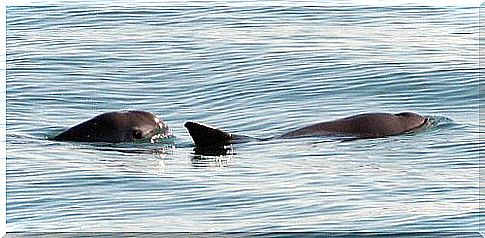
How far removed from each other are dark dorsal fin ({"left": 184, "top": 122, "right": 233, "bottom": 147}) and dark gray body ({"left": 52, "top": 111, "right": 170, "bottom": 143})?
24.5 inches

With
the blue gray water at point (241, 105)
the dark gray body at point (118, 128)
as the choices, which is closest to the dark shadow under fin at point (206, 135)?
the blue gray water at point (241, 105)

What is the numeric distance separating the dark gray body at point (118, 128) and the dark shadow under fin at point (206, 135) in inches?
23.4

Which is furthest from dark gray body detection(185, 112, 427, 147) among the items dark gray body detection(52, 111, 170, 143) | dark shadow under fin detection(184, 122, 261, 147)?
dark gray body detection(52, 111, 170, 143)

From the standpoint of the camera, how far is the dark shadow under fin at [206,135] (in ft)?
32.3

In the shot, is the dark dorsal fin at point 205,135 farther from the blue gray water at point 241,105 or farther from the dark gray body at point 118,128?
the dark gray body at point 118,128

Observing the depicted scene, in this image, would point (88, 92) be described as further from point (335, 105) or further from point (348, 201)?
point (348, 201)

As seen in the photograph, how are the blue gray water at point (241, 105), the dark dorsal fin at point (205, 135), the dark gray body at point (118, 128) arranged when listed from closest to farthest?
the blue gray water at point (241, 105)
the dark dorsal fin at point (205, 135)
the dark gray body at point (118, 128)

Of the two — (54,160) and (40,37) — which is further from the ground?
(40,37)

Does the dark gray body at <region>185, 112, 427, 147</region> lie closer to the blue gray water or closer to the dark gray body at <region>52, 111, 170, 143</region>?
the blue gray water

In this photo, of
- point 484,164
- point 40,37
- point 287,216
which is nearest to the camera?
point 287,216

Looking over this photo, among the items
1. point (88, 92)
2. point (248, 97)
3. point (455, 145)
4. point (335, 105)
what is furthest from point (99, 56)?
point (455, 145)

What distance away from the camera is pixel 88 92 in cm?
1098

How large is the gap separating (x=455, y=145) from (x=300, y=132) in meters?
1.18

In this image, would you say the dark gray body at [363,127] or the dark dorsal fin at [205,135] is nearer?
the dark dorsal fin at [205,135]
